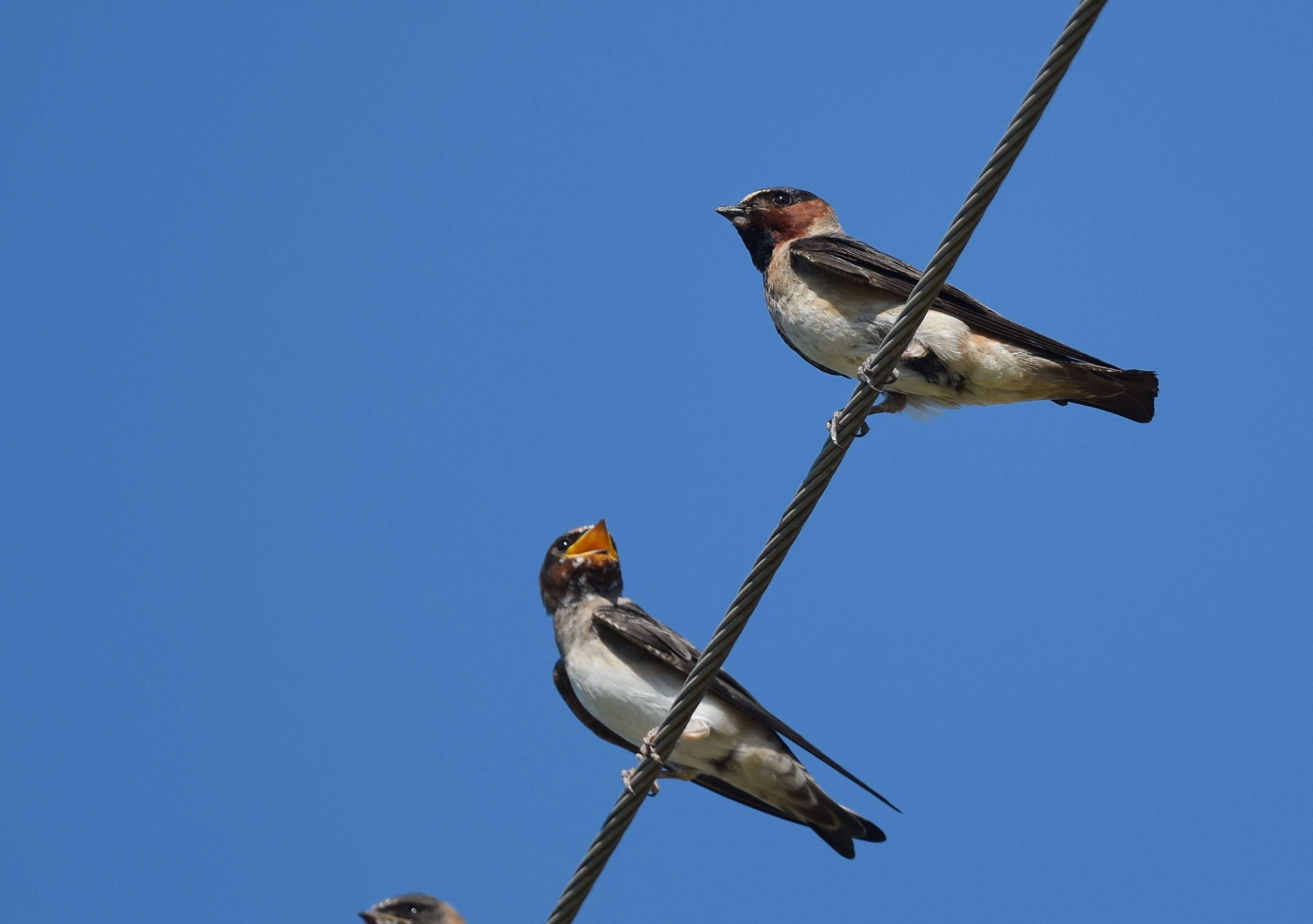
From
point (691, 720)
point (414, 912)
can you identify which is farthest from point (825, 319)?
point (414, 912)

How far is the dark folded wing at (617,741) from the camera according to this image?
8.52m

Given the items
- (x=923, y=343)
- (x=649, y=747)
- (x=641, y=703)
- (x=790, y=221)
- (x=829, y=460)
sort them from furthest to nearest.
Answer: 1. (x=790, y=221)
2. (x=641, y=703)
3. (x=923, y=343)
4. (x=649, y=747)
5. (x=829, y=460)

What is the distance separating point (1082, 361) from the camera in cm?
771

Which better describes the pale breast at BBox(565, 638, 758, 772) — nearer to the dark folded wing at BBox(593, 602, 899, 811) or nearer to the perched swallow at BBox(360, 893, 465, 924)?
the dark folded wing at BBox(593, 602, 899, 811)

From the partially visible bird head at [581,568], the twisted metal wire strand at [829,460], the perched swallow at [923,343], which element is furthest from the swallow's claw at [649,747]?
the perched swallow at [923,343]

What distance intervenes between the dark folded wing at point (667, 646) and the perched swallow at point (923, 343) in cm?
176

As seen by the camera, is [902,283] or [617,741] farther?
[617,741]

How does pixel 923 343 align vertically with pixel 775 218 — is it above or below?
below

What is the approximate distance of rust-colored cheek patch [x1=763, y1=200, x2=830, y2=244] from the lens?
10.0 metres

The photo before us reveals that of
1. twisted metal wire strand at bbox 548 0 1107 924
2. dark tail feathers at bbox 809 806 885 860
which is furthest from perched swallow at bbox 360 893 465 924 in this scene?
twisted metal wire strand at bbox 548 0 1107 924

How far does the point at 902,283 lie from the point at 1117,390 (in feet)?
4.20

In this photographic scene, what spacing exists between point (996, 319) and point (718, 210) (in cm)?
284

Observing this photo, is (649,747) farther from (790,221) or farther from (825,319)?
(790,221)

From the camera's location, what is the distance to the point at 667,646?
8406mm
